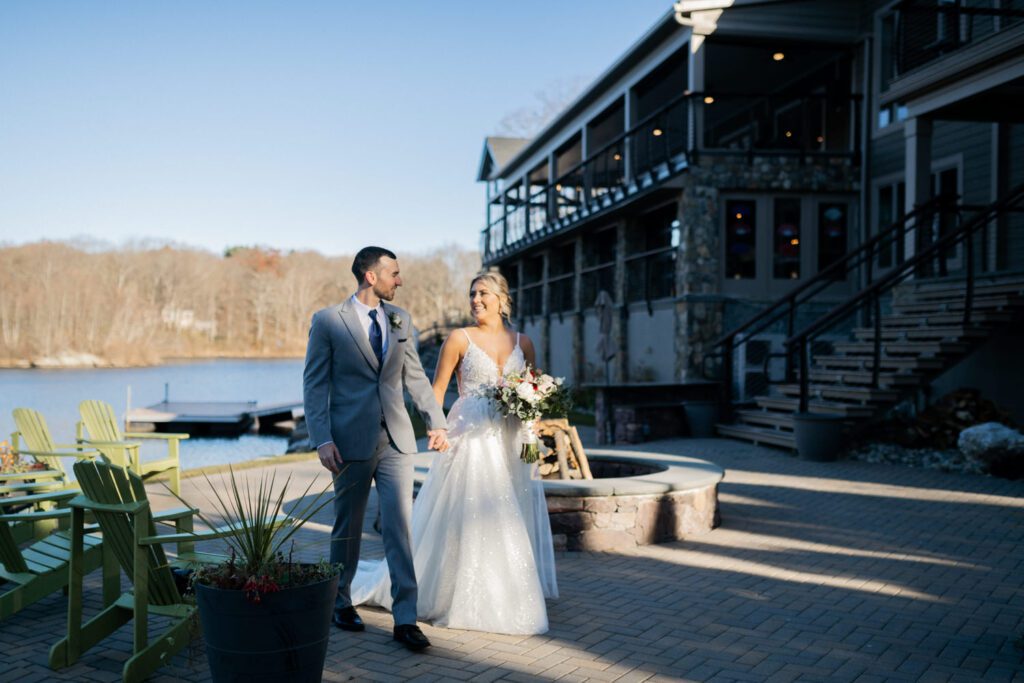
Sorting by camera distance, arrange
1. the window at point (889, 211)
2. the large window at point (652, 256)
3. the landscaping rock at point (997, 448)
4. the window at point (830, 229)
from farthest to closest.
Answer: the large window at point (652, 256) → the window at point (830, 229) → the window at point (889, 211) → the landscaping rock at point (997, 448)

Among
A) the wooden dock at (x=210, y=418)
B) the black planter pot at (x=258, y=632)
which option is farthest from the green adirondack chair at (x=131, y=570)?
the wooden dock at (x=210, y=418)

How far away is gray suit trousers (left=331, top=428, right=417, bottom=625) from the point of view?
15.0ft

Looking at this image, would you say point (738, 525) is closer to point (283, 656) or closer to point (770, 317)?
point (283, 656)

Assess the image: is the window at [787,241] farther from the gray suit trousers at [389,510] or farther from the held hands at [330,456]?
the held hands at [330,456]

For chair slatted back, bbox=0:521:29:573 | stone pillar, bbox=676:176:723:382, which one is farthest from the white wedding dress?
stone pillar, bbox=676:176:723:382

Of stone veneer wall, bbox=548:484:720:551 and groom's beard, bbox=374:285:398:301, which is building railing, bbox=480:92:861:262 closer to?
stone veneer wall, bbox=548:484:720:551

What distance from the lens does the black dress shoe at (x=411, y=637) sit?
4.47m

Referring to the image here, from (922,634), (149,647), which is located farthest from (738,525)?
(149,647)

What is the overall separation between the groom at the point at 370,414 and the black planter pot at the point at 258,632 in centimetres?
117

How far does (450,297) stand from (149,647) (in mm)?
73591

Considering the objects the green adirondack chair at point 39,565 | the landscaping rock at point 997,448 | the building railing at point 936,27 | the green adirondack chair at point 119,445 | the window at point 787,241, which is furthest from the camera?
the window at point 787,241

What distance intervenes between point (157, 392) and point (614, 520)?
142 ft

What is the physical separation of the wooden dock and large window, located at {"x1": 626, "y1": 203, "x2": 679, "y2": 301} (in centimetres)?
1626

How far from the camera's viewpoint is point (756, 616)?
17.0 ft
